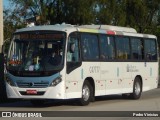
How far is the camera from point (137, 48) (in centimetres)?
2430

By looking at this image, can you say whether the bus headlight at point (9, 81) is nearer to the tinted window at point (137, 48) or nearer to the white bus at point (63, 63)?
the white bus at point (63, 63)

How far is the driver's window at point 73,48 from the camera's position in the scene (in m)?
19.3

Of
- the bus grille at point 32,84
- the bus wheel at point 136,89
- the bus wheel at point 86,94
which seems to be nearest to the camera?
the bus grille at point 32,84

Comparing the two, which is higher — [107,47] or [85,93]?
[107,47]

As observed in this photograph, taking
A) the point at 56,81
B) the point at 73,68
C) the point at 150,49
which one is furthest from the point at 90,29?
the point at 150,49

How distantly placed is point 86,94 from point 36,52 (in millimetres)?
2358

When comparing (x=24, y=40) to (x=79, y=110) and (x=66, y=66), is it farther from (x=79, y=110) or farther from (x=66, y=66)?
(x=79, y=110)

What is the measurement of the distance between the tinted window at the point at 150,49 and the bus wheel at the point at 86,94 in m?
5.08

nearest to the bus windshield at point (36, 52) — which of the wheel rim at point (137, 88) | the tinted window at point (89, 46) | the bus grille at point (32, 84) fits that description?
the bus grille at point (32, 84)

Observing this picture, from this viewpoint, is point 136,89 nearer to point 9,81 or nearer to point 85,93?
point 85,93

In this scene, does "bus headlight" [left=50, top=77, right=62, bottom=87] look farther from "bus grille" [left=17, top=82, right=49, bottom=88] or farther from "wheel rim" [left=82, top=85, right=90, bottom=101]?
"wheel rim" [left=82, top=85, right=90, bottom=101]

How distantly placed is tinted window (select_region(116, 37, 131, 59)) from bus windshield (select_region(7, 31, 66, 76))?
12.7ft

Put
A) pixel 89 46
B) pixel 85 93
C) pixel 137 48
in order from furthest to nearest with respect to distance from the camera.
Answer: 1. pixel 137 48
2. pixel 89 46
3. pixel 85 93

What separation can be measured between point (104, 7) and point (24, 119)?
1001 inches
